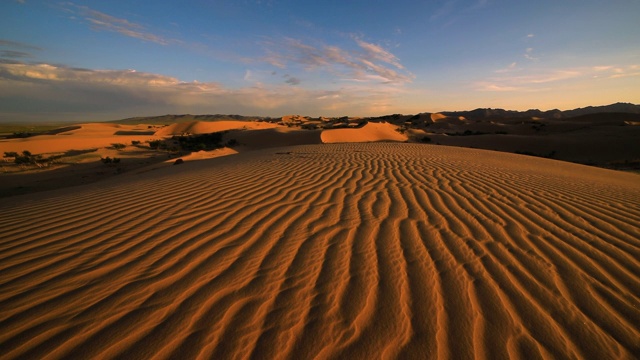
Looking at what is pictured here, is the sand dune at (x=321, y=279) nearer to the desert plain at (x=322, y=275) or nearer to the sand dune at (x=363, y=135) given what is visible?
the desert plain at (x=322, y=275)

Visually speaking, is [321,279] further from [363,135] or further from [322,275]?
[363,135]

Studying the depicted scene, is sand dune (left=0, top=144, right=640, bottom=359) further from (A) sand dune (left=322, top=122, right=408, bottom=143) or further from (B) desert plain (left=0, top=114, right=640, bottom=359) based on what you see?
(A) sand dune (left=322, top=122, right=408, bottom=143)

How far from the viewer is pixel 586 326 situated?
1712 millimetres

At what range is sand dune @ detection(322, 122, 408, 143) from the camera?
20.5 metres

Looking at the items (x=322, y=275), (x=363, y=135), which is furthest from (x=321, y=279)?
(x=363, y=135)

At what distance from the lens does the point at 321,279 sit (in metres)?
2.12

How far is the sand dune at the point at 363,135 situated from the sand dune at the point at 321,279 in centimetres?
1641

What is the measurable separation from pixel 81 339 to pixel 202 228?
61.5 inches

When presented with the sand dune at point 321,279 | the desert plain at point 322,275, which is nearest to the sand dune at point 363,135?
the desert plain at point 322,275

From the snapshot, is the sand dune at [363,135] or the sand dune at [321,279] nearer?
the sand dune at [321,279]

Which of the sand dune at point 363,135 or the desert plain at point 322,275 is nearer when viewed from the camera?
the desert plain at point 322,275

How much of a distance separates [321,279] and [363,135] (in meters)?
20.7

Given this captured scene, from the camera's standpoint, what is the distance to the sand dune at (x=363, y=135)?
20469mm

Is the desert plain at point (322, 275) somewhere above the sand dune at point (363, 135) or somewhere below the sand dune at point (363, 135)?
above
